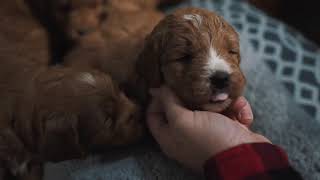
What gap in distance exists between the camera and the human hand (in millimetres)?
1766

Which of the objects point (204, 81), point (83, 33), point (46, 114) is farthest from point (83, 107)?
point (83, 33)

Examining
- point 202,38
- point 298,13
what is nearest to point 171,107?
point 202,38

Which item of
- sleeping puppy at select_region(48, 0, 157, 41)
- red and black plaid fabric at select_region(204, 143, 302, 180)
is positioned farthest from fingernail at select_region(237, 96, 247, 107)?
sleeping puppy at select_region(48, 0, 157, 41)

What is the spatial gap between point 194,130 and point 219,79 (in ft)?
0.62

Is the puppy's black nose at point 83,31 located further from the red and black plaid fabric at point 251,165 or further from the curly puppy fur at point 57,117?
the red and black plaid fabric at point 251,165

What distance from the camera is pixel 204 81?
1.76 metres

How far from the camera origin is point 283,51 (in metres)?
2.61

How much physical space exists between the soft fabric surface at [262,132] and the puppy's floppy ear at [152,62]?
0.28 meters

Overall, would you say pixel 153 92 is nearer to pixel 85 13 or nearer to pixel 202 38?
pixel 202 38

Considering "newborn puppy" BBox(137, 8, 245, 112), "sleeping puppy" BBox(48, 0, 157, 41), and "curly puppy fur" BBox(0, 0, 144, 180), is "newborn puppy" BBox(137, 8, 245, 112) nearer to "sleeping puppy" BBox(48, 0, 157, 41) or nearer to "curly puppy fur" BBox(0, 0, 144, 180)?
"curly puppy fur" BBox(0, 0, 144, 180)

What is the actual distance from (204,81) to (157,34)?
1.03ft

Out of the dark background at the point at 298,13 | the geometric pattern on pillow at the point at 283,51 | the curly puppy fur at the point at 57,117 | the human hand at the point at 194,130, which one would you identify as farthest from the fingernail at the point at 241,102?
the dark background at the point at 298,13

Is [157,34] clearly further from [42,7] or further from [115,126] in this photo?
[42,7]

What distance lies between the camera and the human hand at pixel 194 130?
1.77 meters
